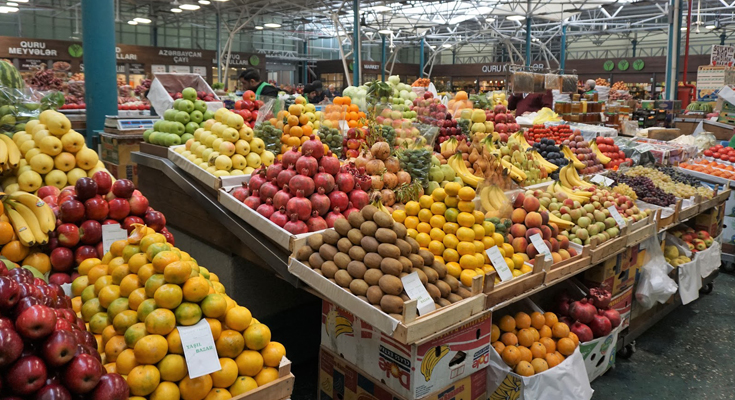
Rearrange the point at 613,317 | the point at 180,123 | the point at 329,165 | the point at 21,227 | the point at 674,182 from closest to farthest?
1. the point at 21,227
2. the point at 329,165
3. the point at 613,317
4. the point at 180,123
5. the point at 674,182

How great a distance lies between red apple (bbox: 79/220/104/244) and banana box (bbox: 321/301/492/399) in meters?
1.17

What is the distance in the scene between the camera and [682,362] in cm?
377

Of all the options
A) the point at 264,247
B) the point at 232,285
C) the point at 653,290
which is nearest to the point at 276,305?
the point at 232,285

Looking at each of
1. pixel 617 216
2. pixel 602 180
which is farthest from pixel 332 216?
pixel 602 180

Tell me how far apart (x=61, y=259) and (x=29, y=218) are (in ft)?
0.81

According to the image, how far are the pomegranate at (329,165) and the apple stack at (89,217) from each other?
36.4 inches

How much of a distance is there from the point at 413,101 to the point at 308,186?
262 centimetres

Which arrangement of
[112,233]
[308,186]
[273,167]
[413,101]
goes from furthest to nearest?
[413,101]
[273,167]
[308,186]
[112,233]

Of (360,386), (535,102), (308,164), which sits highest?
(535,102)

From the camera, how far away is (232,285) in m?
3.46

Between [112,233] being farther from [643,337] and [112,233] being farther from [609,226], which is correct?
[643,337]

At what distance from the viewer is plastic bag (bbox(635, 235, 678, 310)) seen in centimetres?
405

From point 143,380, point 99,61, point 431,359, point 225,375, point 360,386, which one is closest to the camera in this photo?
point 143,380

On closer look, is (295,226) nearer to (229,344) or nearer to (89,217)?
(89,217)
